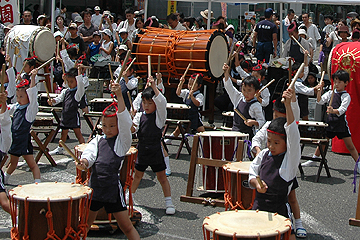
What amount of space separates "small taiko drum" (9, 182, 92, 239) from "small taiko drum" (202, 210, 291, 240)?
3.25ft

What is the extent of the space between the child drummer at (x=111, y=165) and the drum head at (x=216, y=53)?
15.8 ft

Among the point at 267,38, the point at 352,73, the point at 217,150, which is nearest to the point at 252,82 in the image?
the point at 217,150

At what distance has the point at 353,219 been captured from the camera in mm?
4816

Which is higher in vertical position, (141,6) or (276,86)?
(141,6)

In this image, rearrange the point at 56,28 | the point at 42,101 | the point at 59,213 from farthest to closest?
the point at 56,28
the point at 42,101
the point at 59,213

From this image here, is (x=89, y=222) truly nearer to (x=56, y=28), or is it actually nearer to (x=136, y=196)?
(x=136, y=196)

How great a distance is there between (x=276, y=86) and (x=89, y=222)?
5.83 meters

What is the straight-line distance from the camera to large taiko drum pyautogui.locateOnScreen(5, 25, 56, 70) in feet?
32.0

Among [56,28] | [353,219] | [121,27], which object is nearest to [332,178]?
[353,219]

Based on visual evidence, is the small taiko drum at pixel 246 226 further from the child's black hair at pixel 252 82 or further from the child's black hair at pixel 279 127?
the child's black hair at pixel 252 82

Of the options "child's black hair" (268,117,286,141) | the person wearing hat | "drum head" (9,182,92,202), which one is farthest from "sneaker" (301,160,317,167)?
the person wearing hat

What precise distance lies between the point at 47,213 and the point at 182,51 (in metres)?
5.77

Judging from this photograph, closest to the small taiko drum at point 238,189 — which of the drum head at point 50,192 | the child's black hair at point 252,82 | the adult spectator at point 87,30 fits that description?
the drum head at point 50,192

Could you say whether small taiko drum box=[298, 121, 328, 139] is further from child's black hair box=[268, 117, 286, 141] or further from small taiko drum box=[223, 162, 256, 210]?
child's black hair box=[268, 117, 286, 141]
